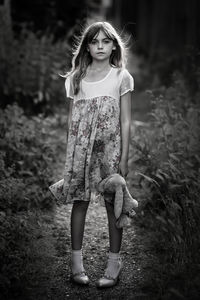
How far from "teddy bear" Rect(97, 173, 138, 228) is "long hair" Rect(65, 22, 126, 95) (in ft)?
2.16

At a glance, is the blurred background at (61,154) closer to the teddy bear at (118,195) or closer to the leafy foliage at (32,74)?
the leafy foliage at (32,74)

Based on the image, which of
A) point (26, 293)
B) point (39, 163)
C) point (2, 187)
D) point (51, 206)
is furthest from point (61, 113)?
point (26, 293)

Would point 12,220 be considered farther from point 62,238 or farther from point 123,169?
point 123,169

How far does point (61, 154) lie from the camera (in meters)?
5.62

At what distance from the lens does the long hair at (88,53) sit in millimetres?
2988

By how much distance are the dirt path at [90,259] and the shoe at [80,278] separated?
1.4 inches

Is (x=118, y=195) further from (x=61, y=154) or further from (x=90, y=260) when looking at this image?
(x=61, y=154)

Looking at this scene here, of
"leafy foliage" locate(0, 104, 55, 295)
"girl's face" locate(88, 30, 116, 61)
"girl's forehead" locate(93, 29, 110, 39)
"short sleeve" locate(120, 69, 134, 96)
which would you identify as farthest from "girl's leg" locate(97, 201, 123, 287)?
"girl's forehead" locate(93, 29, 110, 39)

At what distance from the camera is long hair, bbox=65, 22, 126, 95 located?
2988mm

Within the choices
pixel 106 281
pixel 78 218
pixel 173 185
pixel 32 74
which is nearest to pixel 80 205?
pixel 78 218

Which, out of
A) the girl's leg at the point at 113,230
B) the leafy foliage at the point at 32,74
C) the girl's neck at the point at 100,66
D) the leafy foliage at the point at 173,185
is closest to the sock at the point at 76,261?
the girl's leg at the point at 113,230

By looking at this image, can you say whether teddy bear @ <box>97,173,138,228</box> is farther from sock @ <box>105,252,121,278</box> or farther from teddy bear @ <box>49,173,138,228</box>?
sock @ <box>105,252,121,278</box>

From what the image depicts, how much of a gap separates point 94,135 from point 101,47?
0.61 metres

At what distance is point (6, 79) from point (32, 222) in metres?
3.39
